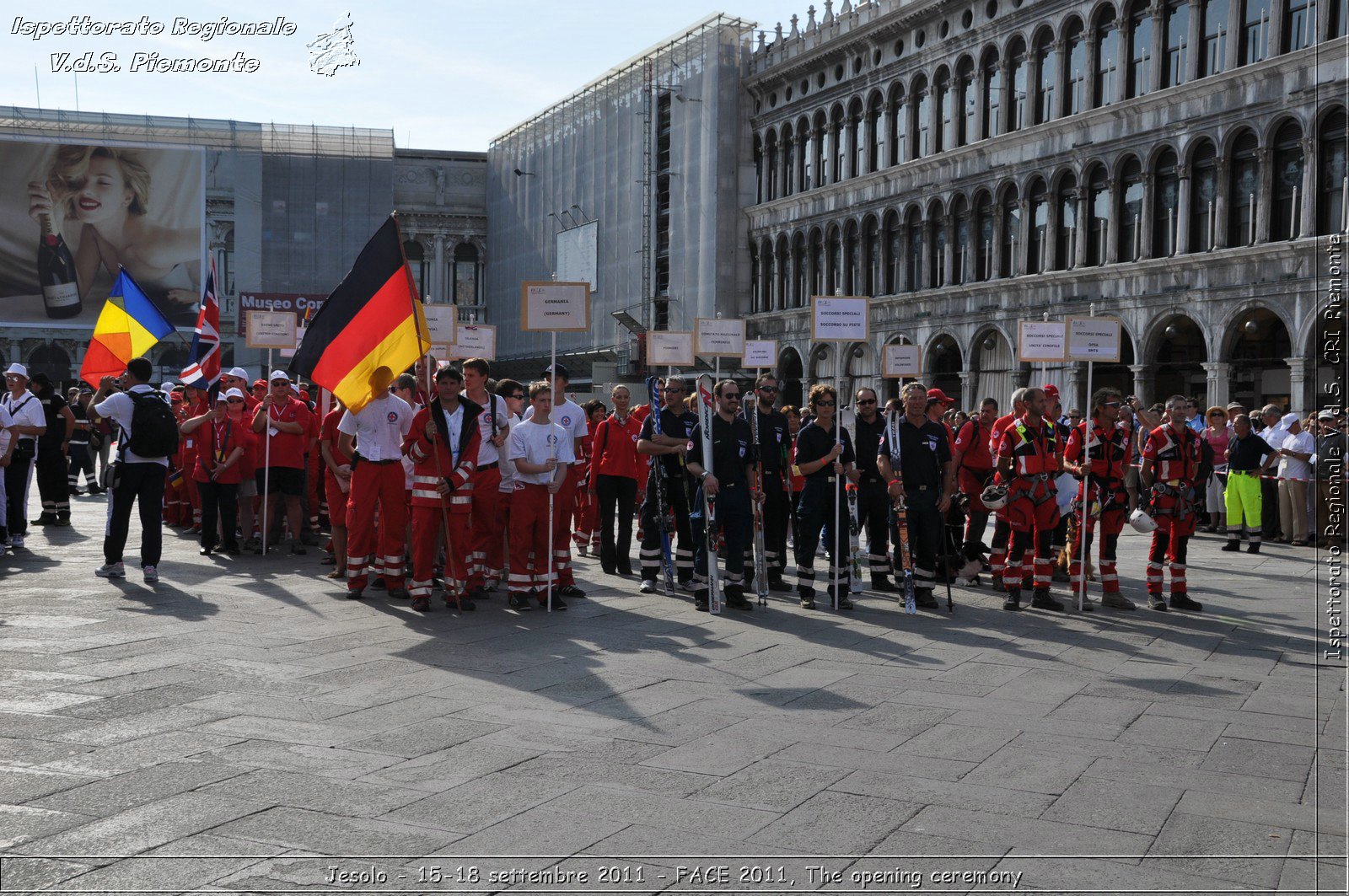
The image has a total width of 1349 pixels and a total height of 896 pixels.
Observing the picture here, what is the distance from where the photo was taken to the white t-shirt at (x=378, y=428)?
33.8 feet

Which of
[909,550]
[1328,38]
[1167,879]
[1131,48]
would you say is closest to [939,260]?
[1131,48]

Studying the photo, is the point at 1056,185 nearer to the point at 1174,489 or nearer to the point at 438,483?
the point at 1174,489

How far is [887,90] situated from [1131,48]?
10.5m

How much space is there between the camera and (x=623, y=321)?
50.9m

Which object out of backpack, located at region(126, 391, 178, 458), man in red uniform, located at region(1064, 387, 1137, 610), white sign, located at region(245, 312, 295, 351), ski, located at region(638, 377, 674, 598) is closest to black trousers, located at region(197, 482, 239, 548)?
backpack, located at region(126, 391, 178, 458)

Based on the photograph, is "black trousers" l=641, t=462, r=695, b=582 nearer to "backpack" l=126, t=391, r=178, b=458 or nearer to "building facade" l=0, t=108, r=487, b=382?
"backpack" l=126, t=391, r=178, b=458

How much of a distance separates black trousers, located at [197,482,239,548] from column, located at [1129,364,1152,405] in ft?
77.3

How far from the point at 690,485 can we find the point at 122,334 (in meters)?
9.14

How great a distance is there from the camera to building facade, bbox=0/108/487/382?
65625mm

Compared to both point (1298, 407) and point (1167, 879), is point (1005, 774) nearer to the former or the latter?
point (1167, 879)

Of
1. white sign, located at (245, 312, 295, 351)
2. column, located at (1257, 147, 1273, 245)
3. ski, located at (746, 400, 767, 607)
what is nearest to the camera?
ski, located at (746, 400, 767, 607)

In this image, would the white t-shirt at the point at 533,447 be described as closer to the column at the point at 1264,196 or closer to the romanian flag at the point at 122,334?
the romanian flag at the point at 122,334

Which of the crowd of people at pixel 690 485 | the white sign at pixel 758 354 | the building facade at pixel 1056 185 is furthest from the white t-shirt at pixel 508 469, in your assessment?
the building facade at pixel 1056 185

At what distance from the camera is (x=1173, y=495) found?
35.6 ft
